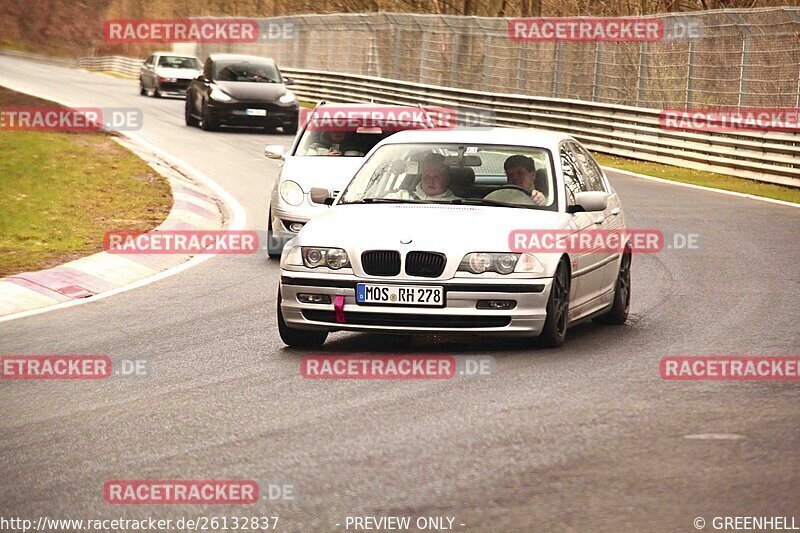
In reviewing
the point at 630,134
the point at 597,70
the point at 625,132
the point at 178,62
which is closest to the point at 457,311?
the point at 630,134

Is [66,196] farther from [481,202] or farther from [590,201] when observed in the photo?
[590,201]

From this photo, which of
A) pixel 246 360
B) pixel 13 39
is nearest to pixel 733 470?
pixel 246 360

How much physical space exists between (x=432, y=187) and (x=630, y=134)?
1804 cm

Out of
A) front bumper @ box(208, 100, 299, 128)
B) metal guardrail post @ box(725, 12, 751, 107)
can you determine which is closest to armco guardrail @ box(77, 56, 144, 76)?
front bumper @ box(208, 100, 299, 128)

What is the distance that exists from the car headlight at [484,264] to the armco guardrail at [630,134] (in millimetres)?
14335

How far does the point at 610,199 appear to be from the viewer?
10.8 m

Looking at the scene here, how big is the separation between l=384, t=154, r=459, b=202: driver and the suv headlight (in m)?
0.98

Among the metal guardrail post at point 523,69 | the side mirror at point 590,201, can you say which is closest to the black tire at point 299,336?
the side mirror at point 590,201

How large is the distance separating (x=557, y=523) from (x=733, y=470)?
105 centimetres

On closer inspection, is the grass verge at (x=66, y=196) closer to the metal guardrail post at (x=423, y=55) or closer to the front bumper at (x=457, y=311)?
the front bumper at (x=457, y=311)

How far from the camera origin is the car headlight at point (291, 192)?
1412cm

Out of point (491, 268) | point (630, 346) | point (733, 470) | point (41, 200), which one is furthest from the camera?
point (41, 200)

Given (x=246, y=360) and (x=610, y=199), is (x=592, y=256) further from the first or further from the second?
(x=246, y=360)

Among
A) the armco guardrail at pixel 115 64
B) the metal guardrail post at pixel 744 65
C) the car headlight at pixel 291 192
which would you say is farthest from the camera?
the armco guardrail at pixel 115 64
